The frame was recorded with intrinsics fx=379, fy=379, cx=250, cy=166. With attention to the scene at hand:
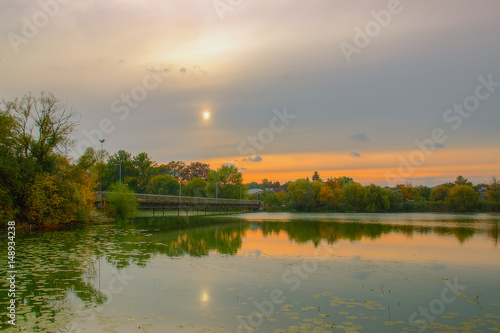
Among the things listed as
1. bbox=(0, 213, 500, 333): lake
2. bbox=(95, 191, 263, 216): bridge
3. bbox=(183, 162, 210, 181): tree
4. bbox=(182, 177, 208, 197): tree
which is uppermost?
bbox=(183, 162, 210, 181): tree

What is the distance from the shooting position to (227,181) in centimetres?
12612

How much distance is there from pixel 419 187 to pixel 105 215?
121 m

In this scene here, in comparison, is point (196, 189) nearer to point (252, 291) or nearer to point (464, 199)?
point (464, 199)

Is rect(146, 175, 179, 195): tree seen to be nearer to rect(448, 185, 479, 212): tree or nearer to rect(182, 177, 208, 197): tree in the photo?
rect(182, 177, 208, 197): tree

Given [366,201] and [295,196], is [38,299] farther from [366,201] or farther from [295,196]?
[295,196]

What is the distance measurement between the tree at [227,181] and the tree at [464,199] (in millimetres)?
63016

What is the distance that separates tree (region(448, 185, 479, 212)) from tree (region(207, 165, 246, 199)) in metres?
63.0

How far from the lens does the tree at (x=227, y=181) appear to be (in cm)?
12288

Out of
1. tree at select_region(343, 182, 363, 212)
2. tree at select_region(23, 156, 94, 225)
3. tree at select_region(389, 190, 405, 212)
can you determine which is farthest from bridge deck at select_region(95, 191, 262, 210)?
tree at select_region(389, 190, 405, 212)

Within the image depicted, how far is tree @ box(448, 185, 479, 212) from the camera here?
103750 millimetres

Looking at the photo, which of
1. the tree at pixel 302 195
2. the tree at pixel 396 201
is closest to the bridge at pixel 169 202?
the tree at pixel 302 195

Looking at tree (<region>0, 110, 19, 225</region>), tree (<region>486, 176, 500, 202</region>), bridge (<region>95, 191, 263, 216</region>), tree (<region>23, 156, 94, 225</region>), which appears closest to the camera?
tree (<region>0, 110, 19, 225</region>)

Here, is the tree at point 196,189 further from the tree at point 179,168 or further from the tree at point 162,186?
the tree at point 179,168

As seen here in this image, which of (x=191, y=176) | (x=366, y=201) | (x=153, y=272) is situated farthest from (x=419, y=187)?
(x=153, y=272)
